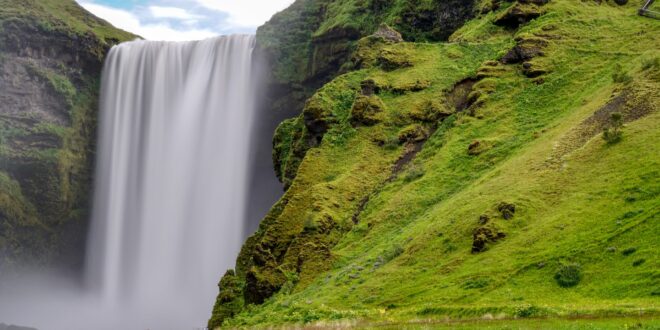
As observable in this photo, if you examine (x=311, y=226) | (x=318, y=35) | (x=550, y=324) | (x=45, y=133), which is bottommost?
(x=45, y=133)

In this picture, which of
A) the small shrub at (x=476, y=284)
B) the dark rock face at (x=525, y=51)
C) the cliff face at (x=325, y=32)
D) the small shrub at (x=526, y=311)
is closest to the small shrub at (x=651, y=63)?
the dark rock face at (x=525, y=51)

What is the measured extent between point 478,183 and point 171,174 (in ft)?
190

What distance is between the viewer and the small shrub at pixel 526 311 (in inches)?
810

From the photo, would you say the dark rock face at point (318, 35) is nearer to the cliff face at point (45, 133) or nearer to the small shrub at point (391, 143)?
the cliff face at point (45, 133)

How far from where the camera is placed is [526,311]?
20.8 m

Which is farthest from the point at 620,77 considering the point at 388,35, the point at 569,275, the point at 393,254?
the point at 388,35

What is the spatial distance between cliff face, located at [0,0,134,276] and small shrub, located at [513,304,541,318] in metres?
77.7

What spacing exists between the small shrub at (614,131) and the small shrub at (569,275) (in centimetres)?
1016

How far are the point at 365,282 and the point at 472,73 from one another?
22.7m

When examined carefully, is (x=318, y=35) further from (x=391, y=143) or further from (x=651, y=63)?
(x=651, y=63)

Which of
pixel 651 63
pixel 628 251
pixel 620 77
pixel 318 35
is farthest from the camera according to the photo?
pixel 318 35

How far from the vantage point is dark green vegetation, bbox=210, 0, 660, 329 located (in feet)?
81.4

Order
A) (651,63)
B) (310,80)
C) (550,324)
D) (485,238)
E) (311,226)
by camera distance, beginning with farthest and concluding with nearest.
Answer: (310,80) < (311,226) < (651,63) < (485,238) < (550,324)

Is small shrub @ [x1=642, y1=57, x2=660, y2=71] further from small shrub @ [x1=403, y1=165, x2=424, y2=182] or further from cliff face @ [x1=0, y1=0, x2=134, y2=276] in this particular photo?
cliff face @ [x1=0, y1=0, x2=134, y2=276]
